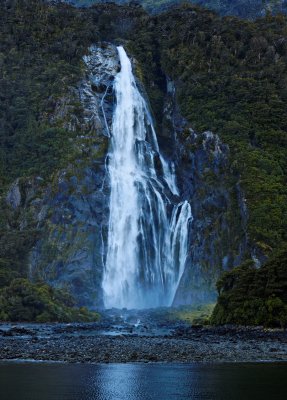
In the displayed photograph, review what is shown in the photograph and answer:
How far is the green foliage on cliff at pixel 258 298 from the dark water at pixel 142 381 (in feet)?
50.0

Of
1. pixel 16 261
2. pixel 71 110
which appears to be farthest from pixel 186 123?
pixel 16 261

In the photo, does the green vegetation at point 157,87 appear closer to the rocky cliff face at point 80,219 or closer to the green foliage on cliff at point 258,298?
the rocky cliff face at point 80,219

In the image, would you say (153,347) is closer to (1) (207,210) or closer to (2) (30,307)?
(2) (30,307)

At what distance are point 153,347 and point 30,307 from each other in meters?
22.6

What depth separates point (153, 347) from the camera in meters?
25.2

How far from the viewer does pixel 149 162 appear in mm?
71938

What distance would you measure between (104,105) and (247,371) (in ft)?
210

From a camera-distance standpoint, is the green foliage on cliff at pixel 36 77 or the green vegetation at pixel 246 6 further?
the green vegetation at pixel 246 6

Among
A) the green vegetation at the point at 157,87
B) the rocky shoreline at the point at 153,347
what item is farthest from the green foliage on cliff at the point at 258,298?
the green vegetation at the point at 157,87

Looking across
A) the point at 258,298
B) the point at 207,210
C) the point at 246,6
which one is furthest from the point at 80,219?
the point at 246,6

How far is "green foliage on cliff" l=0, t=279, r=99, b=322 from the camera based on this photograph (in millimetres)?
45281

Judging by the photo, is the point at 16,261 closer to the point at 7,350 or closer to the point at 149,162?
the point at 149,162

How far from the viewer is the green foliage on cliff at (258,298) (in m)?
34.7

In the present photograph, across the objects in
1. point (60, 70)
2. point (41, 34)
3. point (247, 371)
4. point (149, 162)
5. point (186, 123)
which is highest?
point (41, 34)
